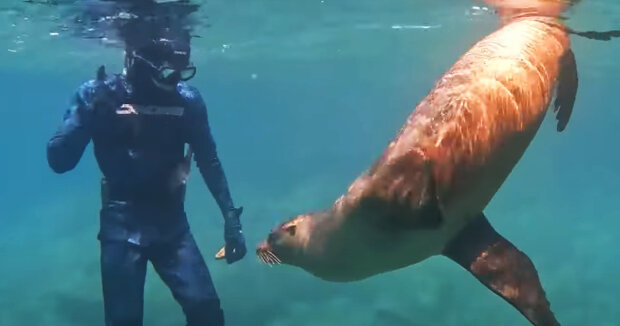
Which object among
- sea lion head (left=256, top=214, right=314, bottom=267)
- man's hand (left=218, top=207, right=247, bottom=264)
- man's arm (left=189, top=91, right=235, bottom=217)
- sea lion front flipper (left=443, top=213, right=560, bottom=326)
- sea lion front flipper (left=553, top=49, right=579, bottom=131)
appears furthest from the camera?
man's hand (left=218, top=207, right=247, bottom=264)

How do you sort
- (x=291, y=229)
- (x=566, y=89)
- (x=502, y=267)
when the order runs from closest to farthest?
(x=502, y=267) → (x=291, y=229) → (x=566, y=89)

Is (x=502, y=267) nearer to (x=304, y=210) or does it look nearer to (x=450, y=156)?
(x=450, y=156)

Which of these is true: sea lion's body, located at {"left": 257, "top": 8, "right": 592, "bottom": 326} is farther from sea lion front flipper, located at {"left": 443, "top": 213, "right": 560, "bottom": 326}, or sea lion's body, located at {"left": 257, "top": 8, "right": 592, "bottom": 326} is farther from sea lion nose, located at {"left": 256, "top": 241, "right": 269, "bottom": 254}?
sea lion nose, located at {"left": 256, "top": 241, "right": 269, "bottom": 254}

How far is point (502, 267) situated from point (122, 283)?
4764 millimetres

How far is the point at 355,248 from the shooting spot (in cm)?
342

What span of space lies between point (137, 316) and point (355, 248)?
4212 millimetres

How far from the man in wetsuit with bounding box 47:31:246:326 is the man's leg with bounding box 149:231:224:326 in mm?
11

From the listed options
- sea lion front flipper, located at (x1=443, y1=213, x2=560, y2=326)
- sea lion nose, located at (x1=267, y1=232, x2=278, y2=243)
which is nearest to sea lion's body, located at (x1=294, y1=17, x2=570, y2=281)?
sea lion front flipper, located at (x1=443, y1=213, x2=560, y2=326)

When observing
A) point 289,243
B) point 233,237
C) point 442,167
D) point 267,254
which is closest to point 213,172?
point 233,237

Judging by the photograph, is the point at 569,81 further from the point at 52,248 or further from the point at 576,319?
the point at 52,248

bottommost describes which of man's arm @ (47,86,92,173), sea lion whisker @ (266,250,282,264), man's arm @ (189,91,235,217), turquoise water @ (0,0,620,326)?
turquoise water @ (0,0,620,326)

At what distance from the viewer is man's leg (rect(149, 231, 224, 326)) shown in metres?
6.79

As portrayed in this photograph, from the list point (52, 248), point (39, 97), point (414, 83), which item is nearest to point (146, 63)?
point (52, 248)

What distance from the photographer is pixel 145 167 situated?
7156 mm
